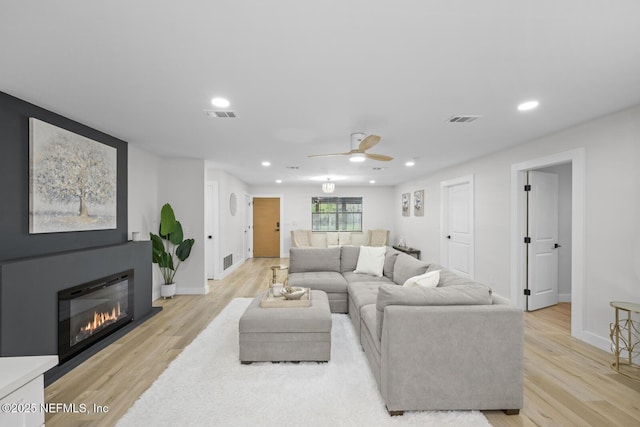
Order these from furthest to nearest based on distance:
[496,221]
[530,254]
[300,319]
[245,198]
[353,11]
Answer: [245,198] → [496,221] → [530,254] → [300,319] → [353,11]

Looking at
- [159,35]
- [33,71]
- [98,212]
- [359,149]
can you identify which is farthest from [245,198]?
[159,35]

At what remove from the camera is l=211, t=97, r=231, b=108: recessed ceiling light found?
2541mm

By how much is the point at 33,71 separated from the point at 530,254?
5.61 meters

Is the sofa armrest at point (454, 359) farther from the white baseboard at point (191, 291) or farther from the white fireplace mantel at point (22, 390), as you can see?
the white baseboard at point (191, 291)

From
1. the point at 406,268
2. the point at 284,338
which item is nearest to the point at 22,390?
the point at 284,338

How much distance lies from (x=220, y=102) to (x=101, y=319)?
8.78ft

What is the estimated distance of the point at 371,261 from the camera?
14.8 feet

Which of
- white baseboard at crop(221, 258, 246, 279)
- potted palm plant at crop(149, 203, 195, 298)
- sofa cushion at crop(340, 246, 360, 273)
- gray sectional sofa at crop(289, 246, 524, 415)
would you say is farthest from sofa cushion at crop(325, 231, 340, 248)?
gray sectional sofa at crop(289, 246, 524, 415)

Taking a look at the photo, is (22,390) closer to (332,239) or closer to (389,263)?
(389,263)

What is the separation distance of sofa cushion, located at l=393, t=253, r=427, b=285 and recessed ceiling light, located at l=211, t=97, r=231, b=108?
2.62m

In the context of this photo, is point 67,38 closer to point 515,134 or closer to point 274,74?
point 274,74

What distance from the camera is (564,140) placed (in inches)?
138

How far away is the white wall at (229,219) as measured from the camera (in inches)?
250

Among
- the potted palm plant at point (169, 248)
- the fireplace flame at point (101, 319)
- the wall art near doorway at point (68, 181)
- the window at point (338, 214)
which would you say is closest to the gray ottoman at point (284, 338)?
the fireplace flame at point (101, 319)
